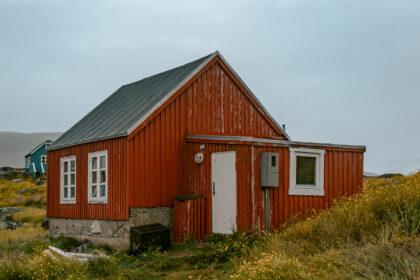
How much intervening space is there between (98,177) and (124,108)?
308 centimetres

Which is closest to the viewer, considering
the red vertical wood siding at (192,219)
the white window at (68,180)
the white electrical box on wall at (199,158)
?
the red vertical wood siding at (192,219)

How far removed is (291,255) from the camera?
941cm

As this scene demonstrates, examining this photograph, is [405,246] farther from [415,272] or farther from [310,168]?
[310,168]

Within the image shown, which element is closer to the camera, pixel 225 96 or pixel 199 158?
pixel 199 158

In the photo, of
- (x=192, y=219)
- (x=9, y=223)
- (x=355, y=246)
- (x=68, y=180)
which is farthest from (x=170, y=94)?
(x=9, y=223)

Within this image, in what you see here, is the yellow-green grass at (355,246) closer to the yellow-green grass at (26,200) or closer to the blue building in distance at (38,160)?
the yellow-green grass at (26,200)

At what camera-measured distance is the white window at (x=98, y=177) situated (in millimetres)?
16172

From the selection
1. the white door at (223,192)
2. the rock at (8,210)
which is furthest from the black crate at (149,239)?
the rock at (8,210)

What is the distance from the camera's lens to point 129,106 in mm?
18234

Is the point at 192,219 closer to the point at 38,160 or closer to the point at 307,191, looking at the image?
the point at 307,191

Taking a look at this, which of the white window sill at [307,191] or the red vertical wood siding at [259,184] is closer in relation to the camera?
the red vertical wood siding at [259,184]

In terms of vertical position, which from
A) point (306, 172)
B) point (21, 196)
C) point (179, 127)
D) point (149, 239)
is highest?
point (179, 127)

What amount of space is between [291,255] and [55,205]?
13.1 meters

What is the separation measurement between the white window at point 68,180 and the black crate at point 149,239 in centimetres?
547
